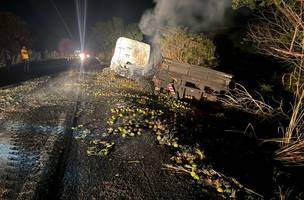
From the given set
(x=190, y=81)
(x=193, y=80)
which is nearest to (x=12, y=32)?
(x=190, y=81)

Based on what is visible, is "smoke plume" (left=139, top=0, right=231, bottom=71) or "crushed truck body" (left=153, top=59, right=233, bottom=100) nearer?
"crushed truck body" (left=153, top=59, right=233, bottom=100)

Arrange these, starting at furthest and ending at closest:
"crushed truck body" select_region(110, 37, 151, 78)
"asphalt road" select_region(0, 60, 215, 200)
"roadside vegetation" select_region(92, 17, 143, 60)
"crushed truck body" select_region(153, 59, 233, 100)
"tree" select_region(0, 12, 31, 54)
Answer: "roadside vegetation" select_region(92, 17, 143, 60)
"tree" select_region(0, 12, 31, 54)
"crushed truck body" select_region(110, 37, 151, 78)
"crushed truck body" select_region(153, 59, 233, 100)
"asphalt road" select_region(0, 60, 215, 200)

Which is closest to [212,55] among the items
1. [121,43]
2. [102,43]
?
[121,43]

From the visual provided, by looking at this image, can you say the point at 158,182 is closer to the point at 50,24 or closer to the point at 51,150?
the point at 51,150

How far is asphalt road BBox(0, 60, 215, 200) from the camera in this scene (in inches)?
207

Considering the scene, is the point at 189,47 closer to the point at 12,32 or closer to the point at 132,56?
the point at 132,56

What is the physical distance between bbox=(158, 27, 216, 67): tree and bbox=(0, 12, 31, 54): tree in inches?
817

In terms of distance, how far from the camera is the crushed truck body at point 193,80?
13375mm

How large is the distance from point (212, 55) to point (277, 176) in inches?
455

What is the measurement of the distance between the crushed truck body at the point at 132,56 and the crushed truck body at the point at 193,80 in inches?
228

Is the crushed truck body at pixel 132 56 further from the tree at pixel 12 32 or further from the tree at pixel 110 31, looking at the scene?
the tree at pixel 110 31

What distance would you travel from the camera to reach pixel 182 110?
1180 cm

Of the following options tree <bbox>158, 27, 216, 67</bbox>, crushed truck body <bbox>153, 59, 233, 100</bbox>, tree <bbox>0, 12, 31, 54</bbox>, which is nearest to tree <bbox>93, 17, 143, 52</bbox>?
tree <bbox>0, 12, 31, 54</bbox>

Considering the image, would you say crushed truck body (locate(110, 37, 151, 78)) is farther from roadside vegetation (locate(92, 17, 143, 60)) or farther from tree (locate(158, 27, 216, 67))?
roadside vegetation (locate(92, 17, 143, 60))
